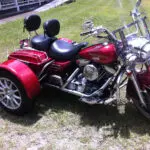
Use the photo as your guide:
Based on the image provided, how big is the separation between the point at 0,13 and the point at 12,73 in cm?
1149

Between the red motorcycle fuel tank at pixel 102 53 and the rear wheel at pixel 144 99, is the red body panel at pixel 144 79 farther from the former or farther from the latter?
the red motorcycle fuel tank at pixel 102 53

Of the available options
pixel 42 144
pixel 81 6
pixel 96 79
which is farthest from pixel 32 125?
pixel 81 6

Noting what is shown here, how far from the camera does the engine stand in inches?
153

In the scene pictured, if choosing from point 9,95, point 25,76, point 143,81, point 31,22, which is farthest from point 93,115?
point 31,22

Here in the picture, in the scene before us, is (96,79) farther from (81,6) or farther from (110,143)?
(81,6)

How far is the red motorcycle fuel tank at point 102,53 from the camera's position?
370 centimetres

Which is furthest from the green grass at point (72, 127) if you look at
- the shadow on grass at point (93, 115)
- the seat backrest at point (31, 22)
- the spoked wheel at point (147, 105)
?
the seat backrest at point (31, 22)

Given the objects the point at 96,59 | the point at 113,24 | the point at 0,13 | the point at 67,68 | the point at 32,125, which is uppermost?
the point at 96,59

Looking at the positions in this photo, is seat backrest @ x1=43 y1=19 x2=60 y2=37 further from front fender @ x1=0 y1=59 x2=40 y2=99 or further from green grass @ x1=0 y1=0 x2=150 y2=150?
green grass @ x1=0 y1=0 x2=150 y2=150

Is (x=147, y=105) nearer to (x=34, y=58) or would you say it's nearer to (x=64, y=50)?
(x=64, y=50)

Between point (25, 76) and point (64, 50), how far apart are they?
0.62 m

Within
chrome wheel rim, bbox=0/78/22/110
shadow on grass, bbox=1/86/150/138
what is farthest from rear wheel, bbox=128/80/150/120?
chrome wheel rim, bbox=0/78/22/110

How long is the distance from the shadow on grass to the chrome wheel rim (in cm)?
15

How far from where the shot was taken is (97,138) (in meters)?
3.74
